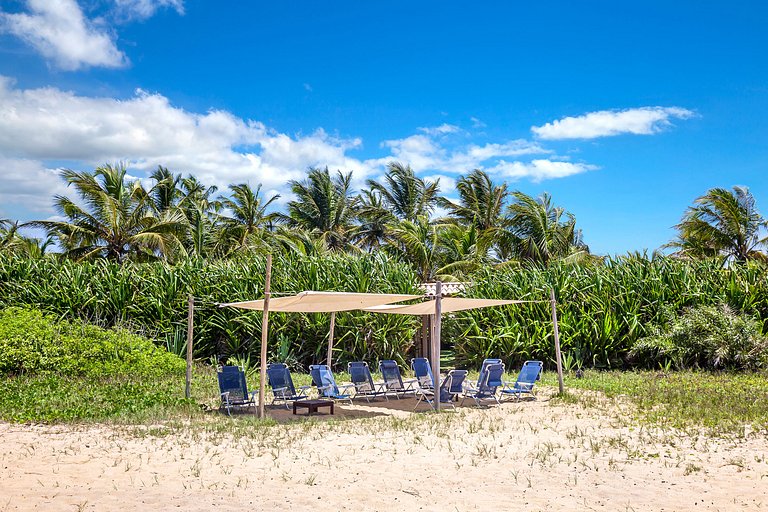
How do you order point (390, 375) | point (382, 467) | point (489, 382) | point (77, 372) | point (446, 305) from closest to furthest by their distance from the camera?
point (382, 467), point (489, 382), point (390, 375), point (446, 305), point (77, 372)

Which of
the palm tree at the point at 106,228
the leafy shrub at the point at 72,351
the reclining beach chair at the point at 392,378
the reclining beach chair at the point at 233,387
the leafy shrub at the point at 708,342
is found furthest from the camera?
the palm tree at the point at 106,228

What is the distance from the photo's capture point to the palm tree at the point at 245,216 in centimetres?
3562

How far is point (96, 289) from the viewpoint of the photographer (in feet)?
63.8

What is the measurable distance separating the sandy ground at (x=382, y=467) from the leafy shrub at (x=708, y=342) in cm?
760

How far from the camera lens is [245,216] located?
122 ft

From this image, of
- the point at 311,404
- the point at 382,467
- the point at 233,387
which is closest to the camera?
the point at 382,467

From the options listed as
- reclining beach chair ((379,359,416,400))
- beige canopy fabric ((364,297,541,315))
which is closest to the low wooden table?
reclining beach chair ((379,359,416,400))

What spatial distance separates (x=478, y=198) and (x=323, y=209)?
27.6ft

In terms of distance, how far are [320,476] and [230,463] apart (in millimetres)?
1126

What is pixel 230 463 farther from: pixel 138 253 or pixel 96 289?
pixel 138 253

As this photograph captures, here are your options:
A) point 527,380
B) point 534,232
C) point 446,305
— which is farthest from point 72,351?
point 534,232

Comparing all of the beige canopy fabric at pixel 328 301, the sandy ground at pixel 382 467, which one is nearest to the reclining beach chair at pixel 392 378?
the beige canopy fabric at pixel 328 301

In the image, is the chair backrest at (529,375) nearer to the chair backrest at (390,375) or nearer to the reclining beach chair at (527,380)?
the reclining beach chair at (527,380)

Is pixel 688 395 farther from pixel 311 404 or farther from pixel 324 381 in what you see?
pixel 311 404
